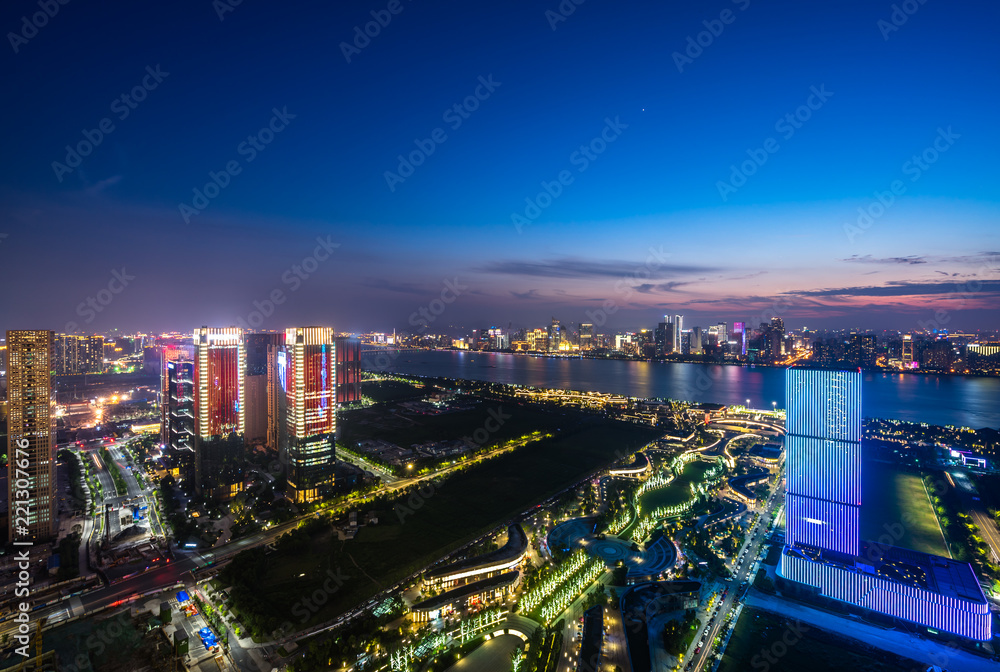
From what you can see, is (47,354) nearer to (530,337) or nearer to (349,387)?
(349,387)

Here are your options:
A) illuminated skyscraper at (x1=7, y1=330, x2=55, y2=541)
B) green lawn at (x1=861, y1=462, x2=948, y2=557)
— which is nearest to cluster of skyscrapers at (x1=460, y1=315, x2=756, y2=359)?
green lawn at (x1=861, y1=462, x2=948, y2=557)

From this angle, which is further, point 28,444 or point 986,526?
point 986,526

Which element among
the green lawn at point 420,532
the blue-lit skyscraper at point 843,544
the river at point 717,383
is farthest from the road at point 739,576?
the river at point 717,383

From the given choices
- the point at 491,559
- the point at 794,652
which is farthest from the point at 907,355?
the point at 491,559

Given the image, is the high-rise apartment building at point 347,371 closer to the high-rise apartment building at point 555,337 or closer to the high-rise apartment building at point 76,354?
→ the high-rise apartment building at point 76,354

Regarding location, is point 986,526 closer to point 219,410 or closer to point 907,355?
point 219,410

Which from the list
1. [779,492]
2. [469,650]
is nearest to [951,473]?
[779,492]
